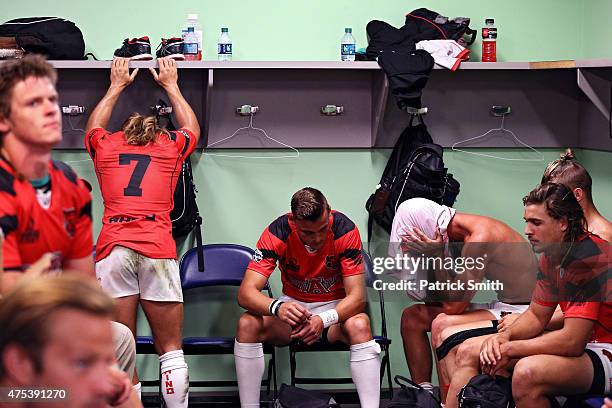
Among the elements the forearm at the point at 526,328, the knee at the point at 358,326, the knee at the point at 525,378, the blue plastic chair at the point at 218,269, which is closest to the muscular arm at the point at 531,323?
the forearm at the point at 526,328

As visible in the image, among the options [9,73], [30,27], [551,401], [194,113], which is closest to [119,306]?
[194,113]

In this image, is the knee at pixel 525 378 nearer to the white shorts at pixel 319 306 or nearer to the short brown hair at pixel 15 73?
the white shorts at pixel 319 306

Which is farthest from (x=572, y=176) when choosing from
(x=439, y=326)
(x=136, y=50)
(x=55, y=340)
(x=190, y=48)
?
(x=55, y=340)

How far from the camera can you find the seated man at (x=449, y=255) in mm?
4051

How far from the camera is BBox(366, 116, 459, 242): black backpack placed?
4.52 metres

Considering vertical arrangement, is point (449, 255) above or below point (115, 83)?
below

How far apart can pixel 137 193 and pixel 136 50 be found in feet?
2.85

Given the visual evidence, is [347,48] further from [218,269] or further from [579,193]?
[579,193]

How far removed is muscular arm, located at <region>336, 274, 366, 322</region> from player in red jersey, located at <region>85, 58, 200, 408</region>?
736 mm

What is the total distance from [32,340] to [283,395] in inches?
102

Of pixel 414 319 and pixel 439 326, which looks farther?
pixel 414 319

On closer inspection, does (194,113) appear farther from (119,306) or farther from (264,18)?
(119,306)

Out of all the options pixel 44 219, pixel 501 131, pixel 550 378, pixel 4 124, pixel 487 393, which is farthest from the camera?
pixel 501 131

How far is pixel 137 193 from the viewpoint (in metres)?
3.98
